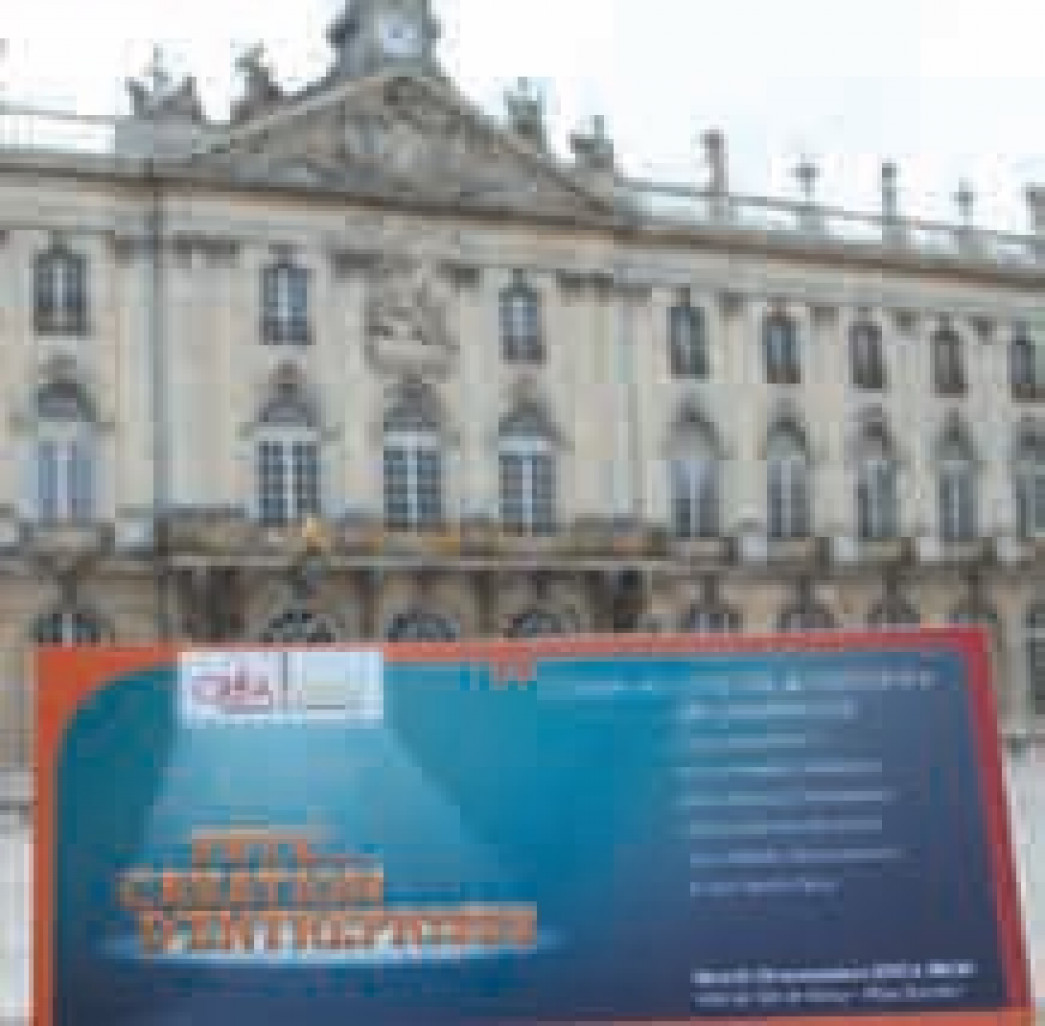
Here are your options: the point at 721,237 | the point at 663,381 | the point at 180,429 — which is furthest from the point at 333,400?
the point at 721,237

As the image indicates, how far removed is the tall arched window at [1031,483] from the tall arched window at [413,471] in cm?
1466

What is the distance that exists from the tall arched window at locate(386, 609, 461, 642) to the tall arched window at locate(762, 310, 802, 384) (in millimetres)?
9689

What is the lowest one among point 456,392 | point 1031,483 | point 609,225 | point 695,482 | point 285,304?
point 695,482

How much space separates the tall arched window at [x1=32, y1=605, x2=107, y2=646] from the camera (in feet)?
93.8

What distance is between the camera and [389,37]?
106 ft

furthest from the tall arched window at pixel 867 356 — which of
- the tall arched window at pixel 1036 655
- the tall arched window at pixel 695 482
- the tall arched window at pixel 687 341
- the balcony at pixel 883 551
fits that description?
the tall arched window at pixel 1036 655

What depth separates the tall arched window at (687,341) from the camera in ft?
114

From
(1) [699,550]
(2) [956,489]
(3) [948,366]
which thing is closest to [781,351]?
(3) [948,366]

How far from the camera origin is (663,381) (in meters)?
34.6

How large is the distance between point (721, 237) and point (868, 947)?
29769 millimetres

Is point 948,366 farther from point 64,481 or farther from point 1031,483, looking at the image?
point 64,481

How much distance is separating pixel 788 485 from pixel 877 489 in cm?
230

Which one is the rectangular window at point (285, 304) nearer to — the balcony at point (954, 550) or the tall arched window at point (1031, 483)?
the balcony at point (954, 550)

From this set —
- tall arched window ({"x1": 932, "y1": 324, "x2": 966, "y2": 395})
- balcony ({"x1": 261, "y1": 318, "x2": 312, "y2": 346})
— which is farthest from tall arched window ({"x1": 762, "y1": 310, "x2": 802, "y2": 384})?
balcony ({"x1": 261, "y1": 318, "x2": 312, "y2": 346})
